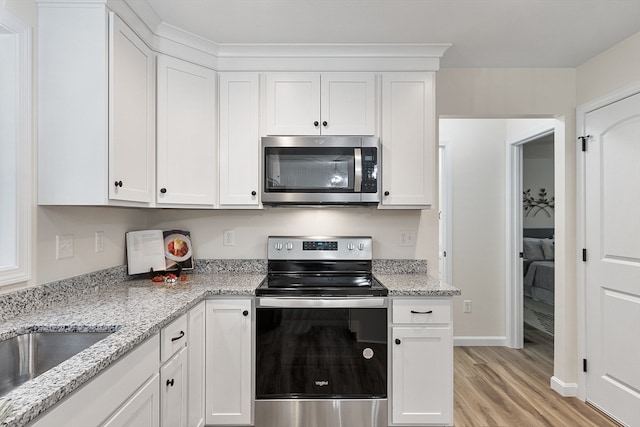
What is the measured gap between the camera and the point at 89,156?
166 cm

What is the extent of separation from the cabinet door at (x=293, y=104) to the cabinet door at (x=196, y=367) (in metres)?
1.19

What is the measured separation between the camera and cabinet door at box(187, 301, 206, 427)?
1.86m

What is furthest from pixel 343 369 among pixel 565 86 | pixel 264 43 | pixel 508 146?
pixel 508 146

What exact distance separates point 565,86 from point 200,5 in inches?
102

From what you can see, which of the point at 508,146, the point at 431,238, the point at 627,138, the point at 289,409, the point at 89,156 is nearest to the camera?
the point at 89,156

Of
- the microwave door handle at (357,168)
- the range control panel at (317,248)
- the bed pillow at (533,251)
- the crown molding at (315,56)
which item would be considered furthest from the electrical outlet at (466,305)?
the bed pillow at (533,251)

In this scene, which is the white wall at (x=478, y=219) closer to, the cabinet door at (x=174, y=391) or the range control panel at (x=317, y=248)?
the range control panel at (x=317, y=248)

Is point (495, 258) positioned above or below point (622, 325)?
above

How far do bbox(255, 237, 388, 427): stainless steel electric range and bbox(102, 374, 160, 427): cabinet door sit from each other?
70 cm

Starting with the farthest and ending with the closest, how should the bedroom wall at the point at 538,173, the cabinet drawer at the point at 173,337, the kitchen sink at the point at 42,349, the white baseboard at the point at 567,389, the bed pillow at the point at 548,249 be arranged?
the bedroom wall at the point at 538,173, the bed pillow at the point at 548,249, the white baseboard at the point at 567,389, the cabinet drawer at the point at 173,337, the kitchen sink at the point at 42,349

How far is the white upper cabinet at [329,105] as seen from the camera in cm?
235

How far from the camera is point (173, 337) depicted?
5.33 ft

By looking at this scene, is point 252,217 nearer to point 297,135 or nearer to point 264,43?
point 297,135

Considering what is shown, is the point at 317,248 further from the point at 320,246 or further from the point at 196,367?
the point at 196,367
